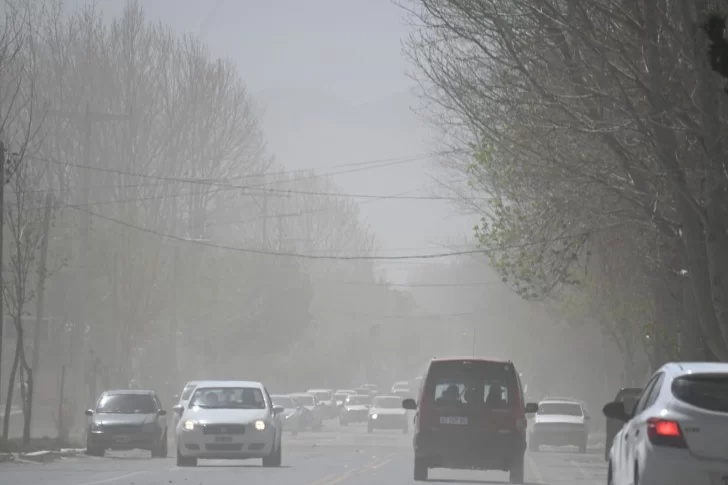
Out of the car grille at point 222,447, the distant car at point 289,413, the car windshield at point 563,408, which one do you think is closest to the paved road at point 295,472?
the car grille at point 222,447

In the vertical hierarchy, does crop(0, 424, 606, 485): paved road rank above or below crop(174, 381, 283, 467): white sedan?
below

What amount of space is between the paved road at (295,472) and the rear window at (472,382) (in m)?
1.74

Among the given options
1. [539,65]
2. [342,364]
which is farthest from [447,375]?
[342,364]

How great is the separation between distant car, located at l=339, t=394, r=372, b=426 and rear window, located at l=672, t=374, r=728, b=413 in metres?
61.5

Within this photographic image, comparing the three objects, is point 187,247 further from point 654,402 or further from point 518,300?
point 654,402

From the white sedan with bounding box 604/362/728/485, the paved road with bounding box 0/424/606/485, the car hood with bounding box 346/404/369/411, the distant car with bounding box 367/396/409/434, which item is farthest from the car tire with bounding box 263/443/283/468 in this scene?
the car hood with bounding box 346/404/369/411

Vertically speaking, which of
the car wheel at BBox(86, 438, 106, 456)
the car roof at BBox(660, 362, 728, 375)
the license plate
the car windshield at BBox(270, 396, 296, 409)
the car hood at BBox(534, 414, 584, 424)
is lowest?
the car wheel at BBox(86, 438, 106, 456)

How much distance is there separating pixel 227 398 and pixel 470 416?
27.4ft

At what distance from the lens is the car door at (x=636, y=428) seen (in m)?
12.7

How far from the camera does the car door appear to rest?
12656 mm

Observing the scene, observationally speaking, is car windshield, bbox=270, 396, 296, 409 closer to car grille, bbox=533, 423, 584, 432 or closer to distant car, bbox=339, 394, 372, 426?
car grille, bbox=533, 423, 584, 432

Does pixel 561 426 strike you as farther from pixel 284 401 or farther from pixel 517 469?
pixel 517 469

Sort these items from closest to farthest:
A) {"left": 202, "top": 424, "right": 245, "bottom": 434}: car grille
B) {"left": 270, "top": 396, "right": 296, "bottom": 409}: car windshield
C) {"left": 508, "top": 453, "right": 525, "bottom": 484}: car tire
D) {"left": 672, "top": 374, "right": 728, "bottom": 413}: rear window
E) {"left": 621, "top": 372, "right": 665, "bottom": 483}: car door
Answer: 1. {"left": 672, "top": 374, "right": 728, "bottom": 413}: rear window
2. {"left": 621, "top": 372, "right": 665, "bottom": 483}: car door
3. {"left": 508, "top": 453, "right": 525, "bottom": 484}: car tire
4. {"left": 202, "top": 424, "right": 245, "bottom": 434}: car grille
5. {"left": 270, "top": 396, "right": 296, "bottom": 409}: car windshield

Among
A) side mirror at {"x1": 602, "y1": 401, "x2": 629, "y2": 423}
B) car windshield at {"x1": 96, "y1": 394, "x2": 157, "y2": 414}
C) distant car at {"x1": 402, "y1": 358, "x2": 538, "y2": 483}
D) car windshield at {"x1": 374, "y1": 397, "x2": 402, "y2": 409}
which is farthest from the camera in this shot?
car windshield at {"x1": 374, "y1": 397, "x2": 402, "y2": 409}
